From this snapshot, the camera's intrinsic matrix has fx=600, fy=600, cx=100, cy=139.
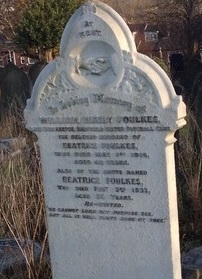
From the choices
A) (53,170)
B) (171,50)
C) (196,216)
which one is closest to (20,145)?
(196,216)

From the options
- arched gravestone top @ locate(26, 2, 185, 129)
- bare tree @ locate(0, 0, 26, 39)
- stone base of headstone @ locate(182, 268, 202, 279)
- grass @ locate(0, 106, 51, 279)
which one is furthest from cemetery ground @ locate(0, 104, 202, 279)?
bare tree @ locate(0, 0, 26, 39)

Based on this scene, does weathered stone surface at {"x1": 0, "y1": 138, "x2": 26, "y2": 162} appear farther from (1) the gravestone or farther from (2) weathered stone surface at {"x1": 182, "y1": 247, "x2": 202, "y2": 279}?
(1) the gravestone

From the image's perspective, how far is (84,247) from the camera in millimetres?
3510

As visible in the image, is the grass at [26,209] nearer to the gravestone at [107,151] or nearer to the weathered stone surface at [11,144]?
the gravestone at [107,151]

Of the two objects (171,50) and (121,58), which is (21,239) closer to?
(121,58)

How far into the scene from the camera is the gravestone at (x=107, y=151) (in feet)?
10.2

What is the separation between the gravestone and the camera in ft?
10.2

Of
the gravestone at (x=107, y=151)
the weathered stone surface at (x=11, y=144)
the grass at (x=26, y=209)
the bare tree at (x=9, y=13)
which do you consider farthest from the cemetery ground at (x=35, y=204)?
the bare tree at (x=9, y=13)

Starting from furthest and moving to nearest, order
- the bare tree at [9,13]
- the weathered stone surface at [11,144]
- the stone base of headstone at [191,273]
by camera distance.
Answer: the bare tree at [9,13] → the weathered stone surface at [11,144] → the stone base of headstone at [191,273]

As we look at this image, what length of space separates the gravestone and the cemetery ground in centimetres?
76

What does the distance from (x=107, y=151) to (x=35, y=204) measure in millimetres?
1599

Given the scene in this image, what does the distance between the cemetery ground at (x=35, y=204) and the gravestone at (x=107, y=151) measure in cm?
76

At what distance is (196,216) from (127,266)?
77.6 inches

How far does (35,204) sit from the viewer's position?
469cm
